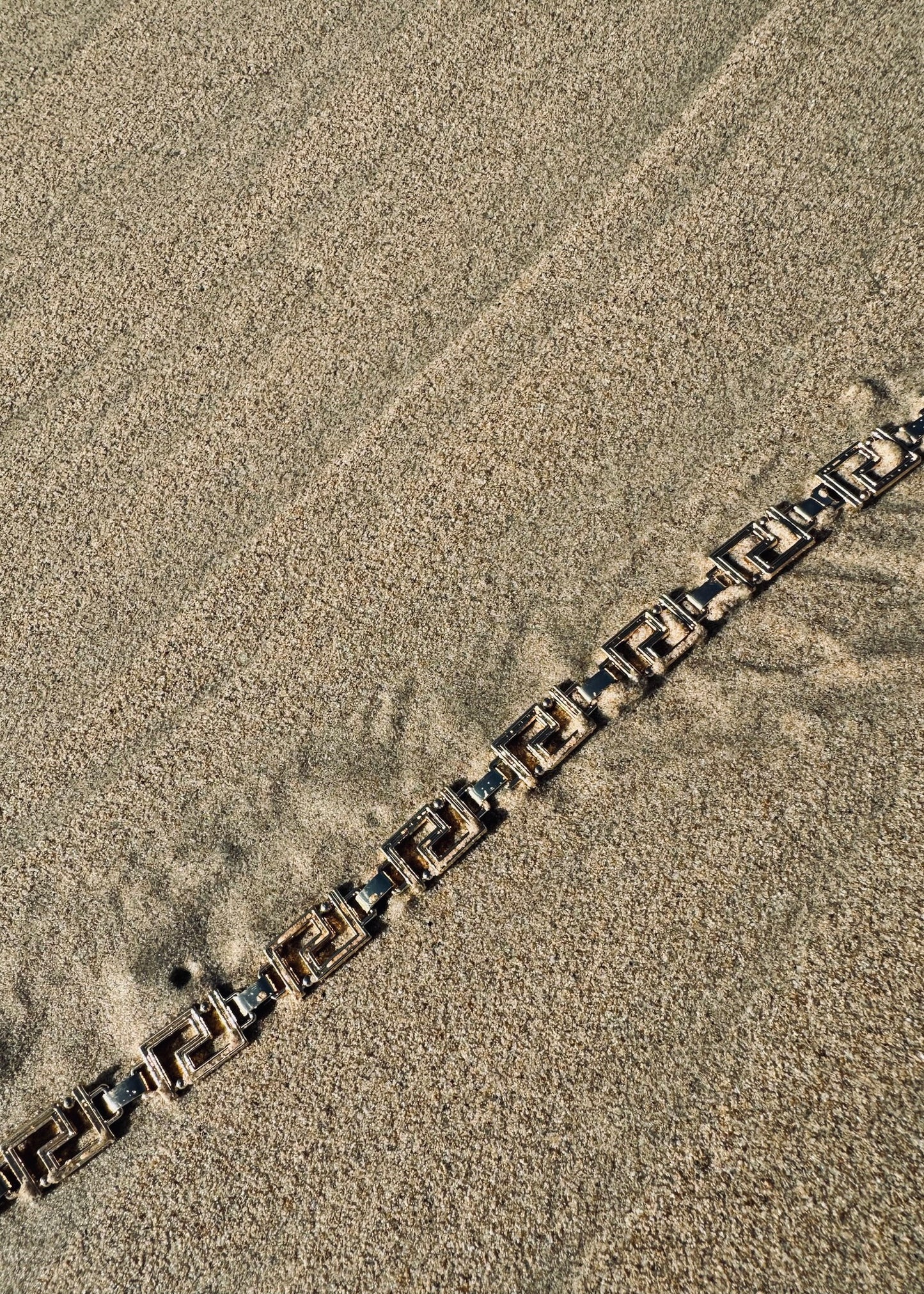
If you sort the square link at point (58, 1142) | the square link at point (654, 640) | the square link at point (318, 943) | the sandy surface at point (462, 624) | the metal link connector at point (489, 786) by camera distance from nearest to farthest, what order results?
1. the sandy surface at point (462, 624)
2. the square link at point (58, 1142)
3. the square link at point (318, 943)
4. the metal link connector at point (489, 786)
5. the square link at point (654, 640)

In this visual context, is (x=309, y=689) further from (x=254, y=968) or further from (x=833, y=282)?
(x=833, y=282)

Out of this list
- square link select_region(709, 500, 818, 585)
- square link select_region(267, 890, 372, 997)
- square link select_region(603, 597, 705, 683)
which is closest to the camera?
square link select_region(267, 890, 372, 997)

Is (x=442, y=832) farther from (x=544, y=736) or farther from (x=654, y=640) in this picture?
(x=654, y=640)

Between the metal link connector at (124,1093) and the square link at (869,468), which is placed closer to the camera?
the metal link connector at (124,1093)

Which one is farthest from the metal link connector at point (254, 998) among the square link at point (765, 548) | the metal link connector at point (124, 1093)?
the square link at point (765, 548)

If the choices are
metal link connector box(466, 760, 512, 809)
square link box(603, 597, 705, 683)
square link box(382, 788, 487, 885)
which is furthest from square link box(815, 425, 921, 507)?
square link box(382, 788, 487, 885)

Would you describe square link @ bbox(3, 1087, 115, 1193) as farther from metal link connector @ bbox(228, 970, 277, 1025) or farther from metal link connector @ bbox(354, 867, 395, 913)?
metal link connector @ bbox(354, 867, 395, 913)

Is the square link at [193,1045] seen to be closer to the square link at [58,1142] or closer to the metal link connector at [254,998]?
the metal link connector at [254,998]
